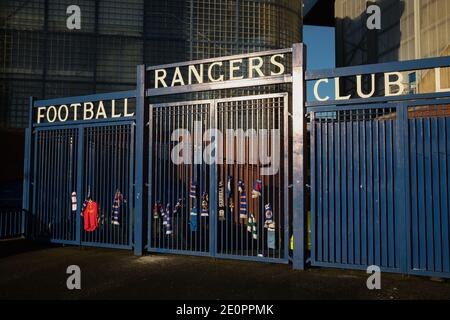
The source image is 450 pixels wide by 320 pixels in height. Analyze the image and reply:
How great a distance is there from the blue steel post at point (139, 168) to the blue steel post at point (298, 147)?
10.1 feet

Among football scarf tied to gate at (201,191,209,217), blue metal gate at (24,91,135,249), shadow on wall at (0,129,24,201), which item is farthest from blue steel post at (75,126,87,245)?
shadow on wall at (0,129,24,201)

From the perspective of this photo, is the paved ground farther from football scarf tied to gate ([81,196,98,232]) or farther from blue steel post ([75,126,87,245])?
blue steel post ([75,126,87,245])

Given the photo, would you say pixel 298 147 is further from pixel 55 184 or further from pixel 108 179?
pixel 55 184

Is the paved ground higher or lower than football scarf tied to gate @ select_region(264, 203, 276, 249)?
lower

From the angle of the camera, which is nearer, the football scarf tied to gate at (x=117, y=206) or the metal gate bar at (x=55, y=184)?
the football scarf tied to gate at (x=117, y=206)

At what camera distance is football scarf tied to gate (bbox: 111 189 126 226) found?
8.08m

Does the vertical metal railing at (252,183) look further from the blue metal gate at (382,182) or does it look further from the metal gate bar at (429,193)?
the metal gate bar at (429,193)

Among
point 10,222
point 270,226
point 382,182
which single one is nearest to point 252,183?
point 270,226

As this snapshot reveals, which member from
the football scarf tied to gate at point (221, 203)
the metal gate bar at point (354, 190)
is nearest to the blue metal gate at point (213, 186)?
the football scarf tied to gate at point (221, 203)

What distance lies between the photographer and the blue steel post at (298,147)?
644 cm

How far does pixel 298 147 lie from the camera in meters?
6.57

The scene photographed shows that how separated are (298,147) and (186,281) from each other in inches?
112

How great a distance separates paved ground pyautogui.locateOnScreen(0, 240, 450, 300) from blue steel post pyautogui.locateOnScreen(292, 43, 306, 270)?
641mm
